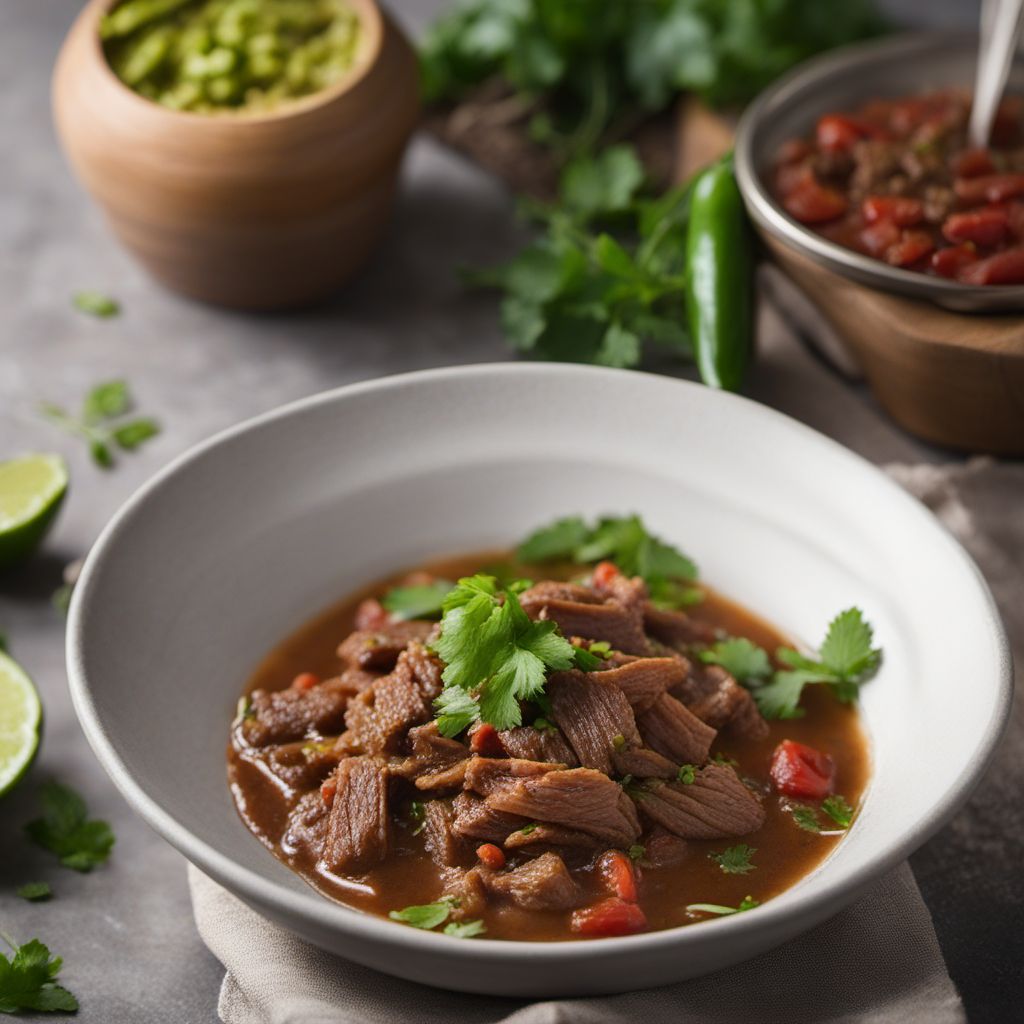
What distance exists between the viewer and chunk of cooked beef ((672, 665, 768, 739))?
409 centimetres

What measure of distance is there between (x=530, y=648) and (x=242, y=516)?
53.0 inches

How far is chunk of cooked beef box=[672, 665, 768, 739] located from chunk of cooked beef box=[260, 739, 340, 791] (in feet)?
3.34

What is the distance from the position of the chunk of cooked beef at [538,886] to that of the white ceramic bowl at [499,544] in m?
0.24

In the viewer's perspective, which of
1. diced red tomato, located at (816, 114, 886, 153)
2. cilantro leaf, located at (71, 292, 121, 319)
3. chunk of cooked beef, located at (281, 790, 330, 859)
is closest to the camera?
chunk of cooked beef, located at (281, 790, 330, 859)

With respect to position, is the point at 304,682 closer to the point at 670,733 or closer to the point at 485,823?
the point at 485,823

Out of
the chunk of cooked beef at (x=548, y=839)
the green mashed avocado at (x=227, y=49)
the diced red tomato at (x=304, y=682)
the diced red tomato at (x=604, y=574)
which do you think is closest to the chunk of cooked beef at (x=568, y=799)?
the chunk of cooked beef at (x=548, y=839)

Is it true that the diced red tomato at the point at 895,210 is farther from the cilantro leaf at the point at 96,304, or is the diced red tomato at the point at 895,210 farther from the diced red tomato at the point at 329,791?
the cilantro leaf at the point at 96,304

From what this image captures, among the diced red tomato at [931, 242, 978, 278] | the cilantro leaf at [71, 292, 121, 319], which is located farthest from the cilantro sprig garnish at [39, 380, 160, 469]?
the diced red tomato at [931, 242, 978, 278]

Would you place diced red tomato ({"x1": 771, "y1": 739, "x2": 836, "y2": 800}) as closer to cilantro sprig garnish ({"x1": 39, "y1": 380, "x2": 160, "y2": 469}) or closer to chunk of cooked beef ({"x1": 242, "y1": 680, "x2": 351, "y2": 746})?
chunk of cooked beef ({"x1": 242, "y1": 680, "x2": 351, "y2": 746})

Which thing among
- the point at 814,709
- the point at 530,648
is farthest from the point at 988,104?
the point at 530,648

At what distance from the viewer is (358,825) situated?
3695 mm

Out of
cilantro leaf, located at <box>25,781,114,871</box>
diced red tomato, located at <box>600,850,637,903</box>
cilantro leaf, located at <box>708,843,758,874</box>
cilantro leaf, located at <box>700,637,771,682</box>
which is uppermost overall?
diced red tomato, located at <box>600,850,637,903</box>

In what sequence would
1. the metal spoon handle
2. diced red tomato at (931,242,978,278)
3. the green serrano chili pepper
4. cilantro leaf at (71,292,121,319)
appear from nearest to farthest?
diced red tomato at (931,242,978,278) < the green serrano chili pepper < the metal spoon handle < cilantro leaf at (71,292,121,319)

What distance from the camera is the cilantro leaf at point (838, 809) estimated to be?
385 cm
